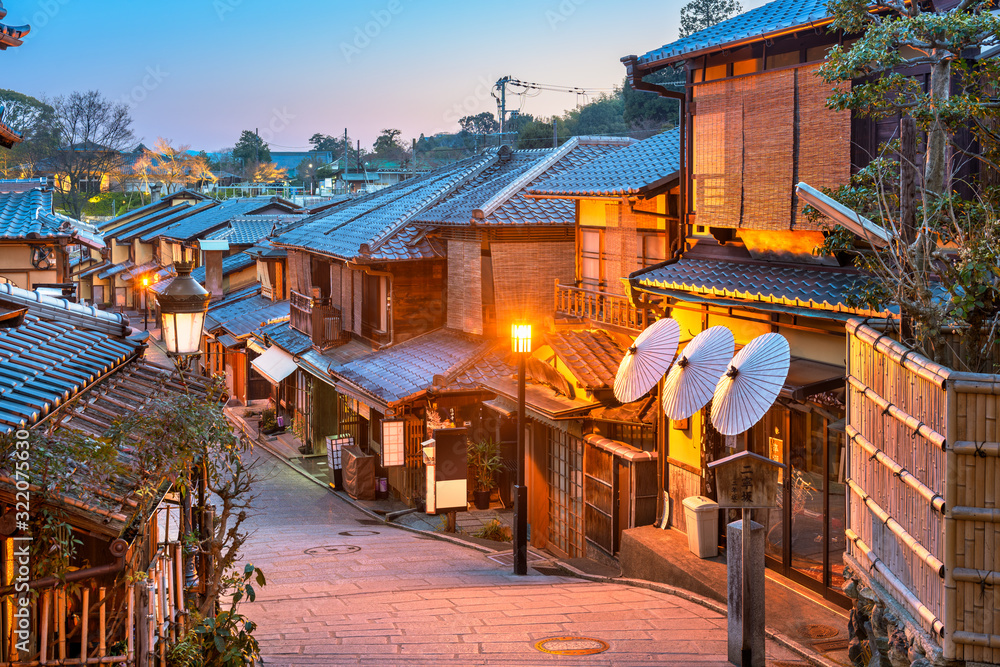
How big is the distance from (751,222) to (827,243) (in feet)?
10.5

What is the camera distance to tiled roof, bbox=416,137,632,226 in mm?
22469

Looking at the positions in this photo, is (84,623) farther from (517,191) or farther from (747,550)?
(517,191)

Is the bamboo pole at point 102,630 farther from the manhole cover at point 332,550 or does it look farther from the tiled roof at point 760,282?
the manhole cover at point 332,550

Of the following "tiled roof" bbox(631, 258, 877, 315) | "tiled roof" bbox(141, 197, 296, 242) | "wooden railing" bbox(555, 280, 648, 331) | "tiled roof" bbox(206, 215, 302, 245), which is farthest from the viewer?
"tiled roof" bbox(141, 197, 296, 242)

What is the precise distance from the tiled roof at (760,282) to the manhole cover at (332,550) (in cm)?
780

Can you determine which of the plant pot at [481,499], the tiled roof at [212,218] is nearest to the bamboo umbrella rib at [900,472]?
the plant pot at [481,499]

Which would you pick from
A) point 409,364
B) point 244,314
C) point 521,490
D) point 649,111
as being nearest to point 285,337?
point 244,314

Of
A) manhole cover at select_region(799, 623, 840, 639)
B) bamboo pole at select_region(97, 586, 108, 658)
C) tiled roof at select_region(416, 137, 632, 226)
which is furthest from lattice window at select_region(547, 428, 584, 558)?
bamboo pole at select_region(97, 586, 108, 658)

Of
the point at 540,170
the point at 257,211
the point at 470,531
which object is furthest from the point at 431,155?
the point at 470,531

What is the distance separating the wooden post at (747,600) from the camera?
9.57m

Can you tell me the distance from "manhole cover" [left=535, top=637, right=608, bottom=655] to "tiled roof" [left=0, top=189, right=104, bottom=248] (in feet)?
40.5

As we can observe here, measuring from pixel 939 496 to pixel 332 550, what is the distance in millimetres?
13980

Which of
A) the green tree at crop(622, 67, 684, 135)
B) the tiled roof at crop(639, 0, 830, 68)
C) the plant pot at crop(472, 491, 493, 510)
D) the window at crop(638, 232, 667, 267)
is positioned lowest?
the plant pot at crop(472, 491, 493, 510)

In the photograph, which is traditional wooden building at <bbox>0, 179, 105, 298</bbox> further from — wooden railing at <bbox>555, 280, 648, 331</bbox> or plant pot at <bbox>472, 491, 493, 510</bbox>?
plant pot at <bbox>472, 491, 493, 510</bbox>
